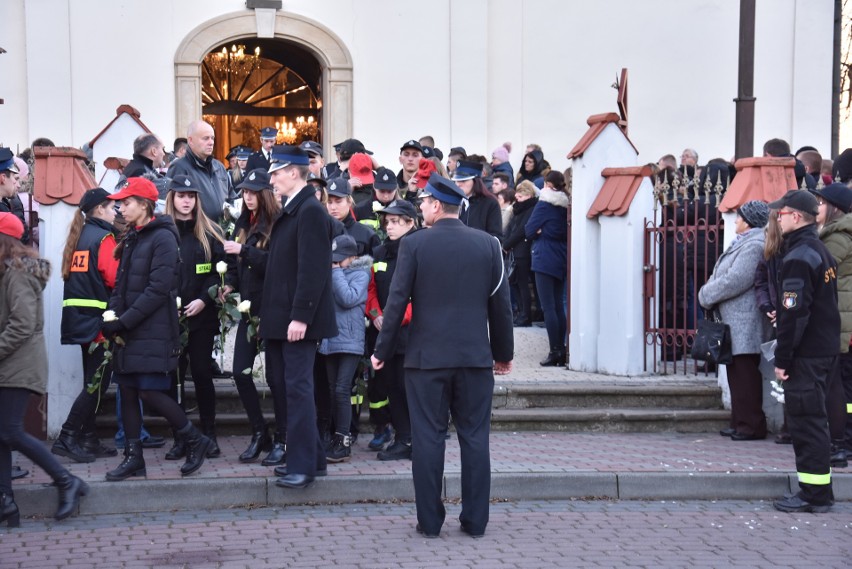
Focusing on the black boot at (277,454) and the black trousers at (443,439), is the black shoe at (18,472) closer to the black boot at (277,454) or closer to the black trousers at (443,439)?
the black boot at (277,454)

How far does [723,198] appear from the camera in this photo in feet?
33.0

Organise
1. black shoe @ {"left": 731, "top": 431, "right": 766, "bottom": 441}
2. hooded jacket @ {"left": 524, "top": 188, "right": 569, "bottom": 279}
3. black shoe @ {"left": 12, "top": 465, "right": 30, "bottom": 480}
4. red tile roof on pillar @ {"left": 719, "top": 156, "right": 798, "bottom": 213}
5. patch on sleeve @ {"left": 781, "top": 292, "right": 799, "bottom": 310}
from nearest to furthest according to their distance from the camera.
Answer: patch on sleeve @ {"left": 781, "top": 292, "right": 799, "bottom": 310} < black shoe @ {"left": 12, "top": 465, "right": 30, "bottom": 480} < black shoe @ {"left": 731, "top": 431, "right": 766, "bottom": 441} < red tile roof on pillar @ {"left": 719, "top": 156, "right": 798, "bottom": 213} < hooded jacket @ {"left": 524, "top": 188, "right": 569, "bottom": 279}

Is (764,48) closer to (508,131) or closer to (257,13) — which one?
(508,131)

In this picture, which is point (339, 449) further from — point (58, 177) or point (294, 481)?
point (58, 177)

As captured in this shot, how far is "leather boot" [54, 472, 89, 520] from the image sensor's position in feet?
23.5

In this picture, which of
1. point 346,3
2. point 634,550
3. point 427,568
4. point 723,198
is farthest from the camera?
point 346,3

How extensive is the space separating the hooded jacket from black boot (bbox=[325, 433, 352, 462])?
375 centimetres

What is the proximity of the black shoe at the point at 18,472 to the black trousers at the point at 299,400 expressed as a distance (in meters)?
1.69

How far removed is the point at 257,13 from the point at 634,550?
12014 mm

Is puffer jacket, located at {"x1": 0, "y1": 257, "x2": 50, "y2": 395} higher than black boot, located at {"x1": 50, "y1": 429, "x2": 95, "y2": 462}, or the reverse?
puffer jacket, located at {"x1": 0, "y1": 257, "x2": 50, "y2": 395}

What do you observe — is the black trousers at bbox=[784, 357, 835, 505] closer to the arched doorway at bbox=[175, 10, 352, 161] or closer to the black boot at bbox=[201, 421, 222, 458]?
the black boot at bbox=[201, 421, 222, 458]

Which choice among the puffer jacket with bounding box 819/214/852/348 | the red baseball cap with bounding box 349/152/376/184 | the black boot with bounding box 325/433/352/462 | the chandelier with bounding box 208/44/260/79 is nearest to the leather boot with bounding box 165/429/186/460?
the black boot with bounding box 325/433/352/462

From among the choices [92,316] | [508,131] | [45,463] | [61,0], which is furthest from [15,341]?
[508,131]

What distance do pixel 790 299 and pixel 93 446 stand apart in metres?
4.66
